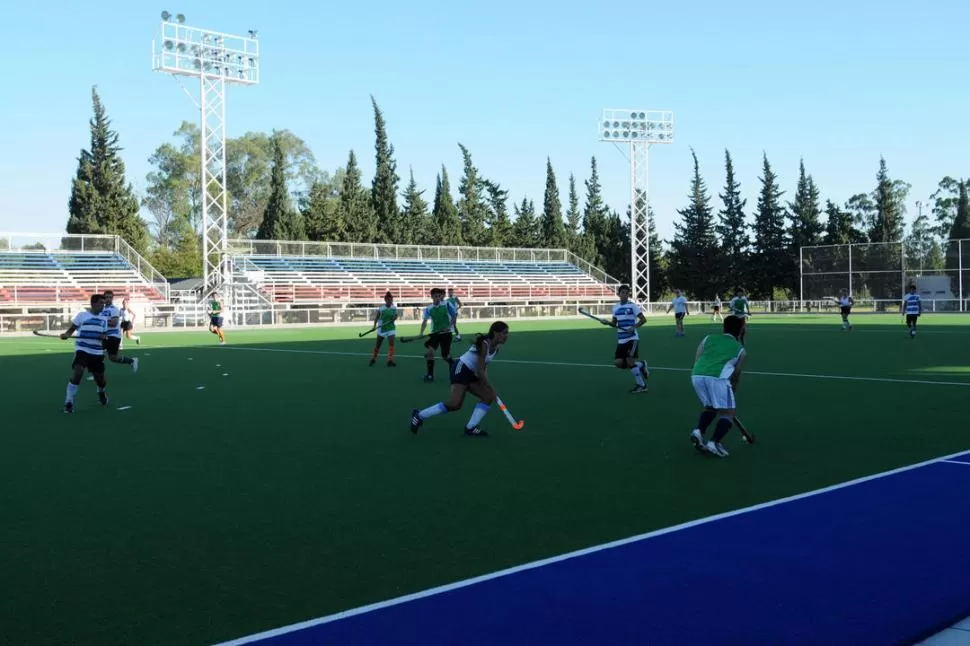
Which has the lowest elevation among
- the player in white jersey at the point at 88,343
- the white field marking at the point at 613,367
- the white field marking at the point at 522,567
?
the white field marking at the point at 522,567

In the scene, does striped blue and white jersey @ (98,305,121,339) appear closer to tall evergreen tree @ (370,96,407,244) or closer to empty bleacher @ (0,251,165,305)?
empty bleacher @ (0,251,165,305)

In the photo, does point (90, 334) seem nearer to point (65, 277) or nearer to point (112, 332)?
point (112, 332)

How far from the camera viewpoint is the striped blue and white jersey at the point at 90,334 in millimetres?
12867

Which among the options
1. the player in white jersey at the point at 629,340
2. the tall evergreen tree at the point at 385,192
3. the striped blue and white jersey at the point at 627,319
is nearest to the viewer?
the player in white jersey at the point at 629,340

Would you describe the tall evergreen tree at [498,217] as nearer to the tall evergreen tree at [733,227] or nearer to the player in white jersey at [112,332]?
the tall evergreen tree at [733,227]

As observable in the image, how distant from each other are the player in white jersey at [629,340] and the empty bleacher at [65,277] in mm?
35640

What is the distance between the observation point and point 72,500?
7445 millimetres

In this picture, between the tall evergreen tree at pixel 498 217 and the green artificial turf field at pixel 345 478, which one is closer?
the green artificial turf field at pixel 345 478

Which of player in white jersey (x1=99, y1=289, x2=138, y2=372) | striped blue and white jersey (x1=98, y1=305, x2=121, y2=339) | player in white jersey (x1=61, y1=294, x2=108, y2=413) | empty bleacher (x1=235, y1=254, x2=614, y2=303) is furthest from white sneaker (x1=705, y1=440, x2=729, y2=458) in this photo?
empty bleacher (x1=235, y1=254, x2=614, y2=303)

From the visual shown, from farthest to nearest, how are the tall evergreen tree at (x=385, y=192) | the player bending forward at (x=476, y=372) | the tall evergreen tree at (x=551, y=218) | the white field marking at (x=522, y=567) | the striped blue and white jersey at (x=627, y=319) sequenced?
the tall evergreen tree at (x=551, y=218)
the tall evergreen tree at (x=385, y=192)
the striped blue and white jersey at (x=627, y=319)
the player bending forward at (x=476, y=372)
the white field marking at (x=522, y=567)

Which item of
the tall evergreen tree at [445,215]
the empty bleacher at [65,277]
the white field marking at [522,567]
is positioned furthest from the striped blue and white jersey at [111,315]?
the tall evergreen tree at [445,215]

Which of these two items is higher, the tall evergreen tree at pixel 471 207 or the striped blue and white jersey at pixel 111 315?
the tall evergreen tree at pixel 471 207

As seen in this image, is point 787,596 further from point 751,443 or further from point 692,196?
point 692,196

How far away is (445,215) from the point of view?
250 ft
